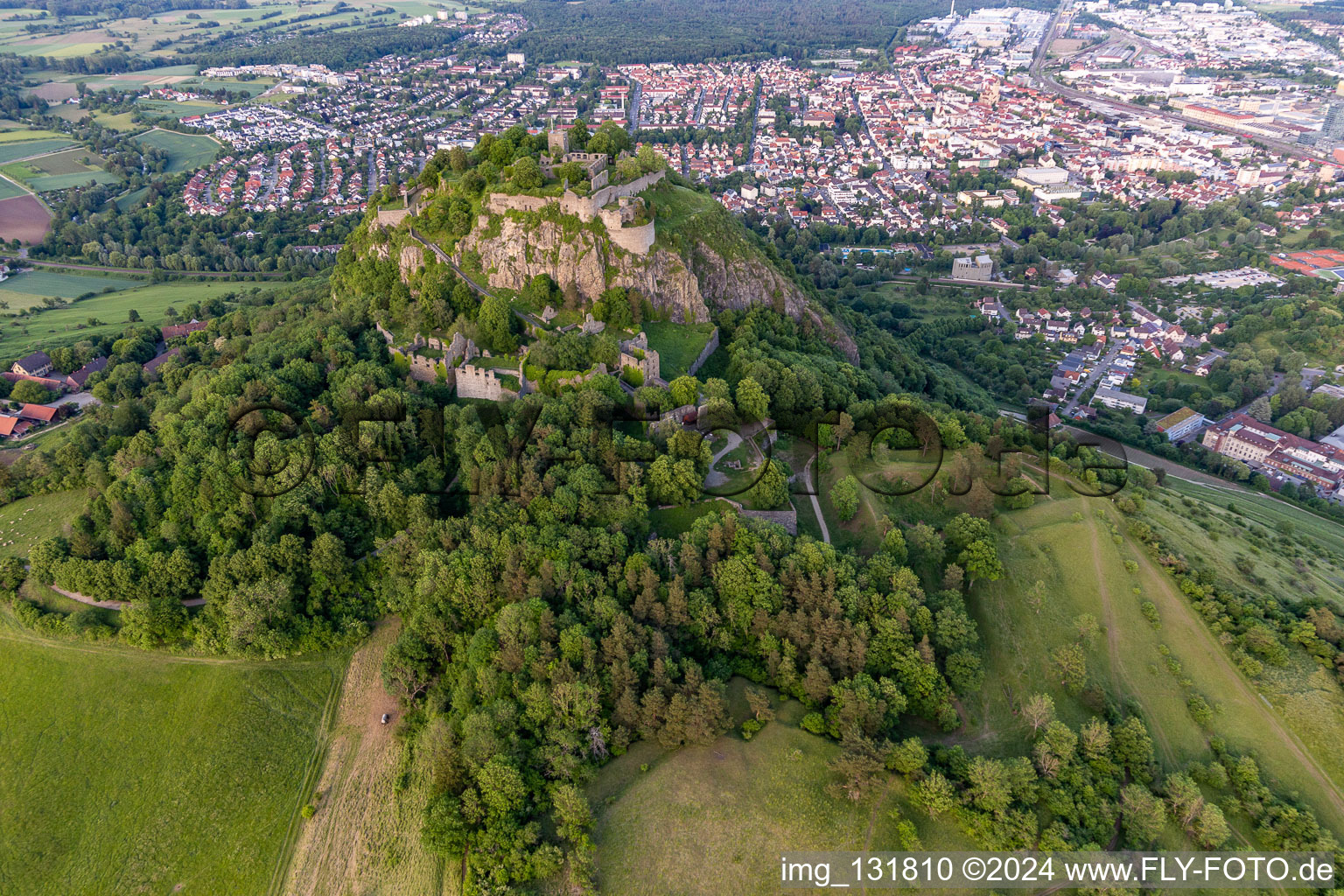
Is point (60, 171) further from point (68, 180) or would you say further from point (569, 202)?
point (569, 202)

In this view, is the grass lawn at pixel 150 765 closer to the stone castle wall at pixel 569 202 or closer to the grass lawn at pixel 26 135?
the stone castle wall at pixel 569 202

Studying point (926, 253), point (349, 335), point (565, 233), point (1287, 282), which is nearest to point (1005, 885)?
point (565, 233)

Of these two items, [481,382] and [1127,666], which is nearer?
[1127,666]

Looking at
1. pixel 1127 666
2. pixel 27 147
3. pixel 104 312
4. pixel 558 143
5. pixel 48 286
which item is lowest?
pixel 48 286

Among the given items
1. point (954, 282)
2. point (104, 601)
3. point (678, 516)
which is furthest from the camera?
point (954, 282)

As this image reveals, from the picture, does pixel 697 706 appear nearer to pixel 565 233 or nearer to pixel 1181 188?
pixel 565 233

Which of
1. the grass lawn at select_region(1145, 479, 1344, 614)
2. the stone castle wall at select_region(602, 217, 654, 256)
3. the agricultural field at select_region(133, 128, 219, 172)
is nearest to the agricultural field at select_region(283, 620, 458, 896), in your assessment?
the stone castle wall at select_region(602, 217, 654, 256)

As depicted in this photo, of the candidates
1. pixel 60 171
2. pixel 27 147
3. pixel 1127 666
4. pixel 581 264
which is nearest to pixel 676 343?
pixel 581 264
